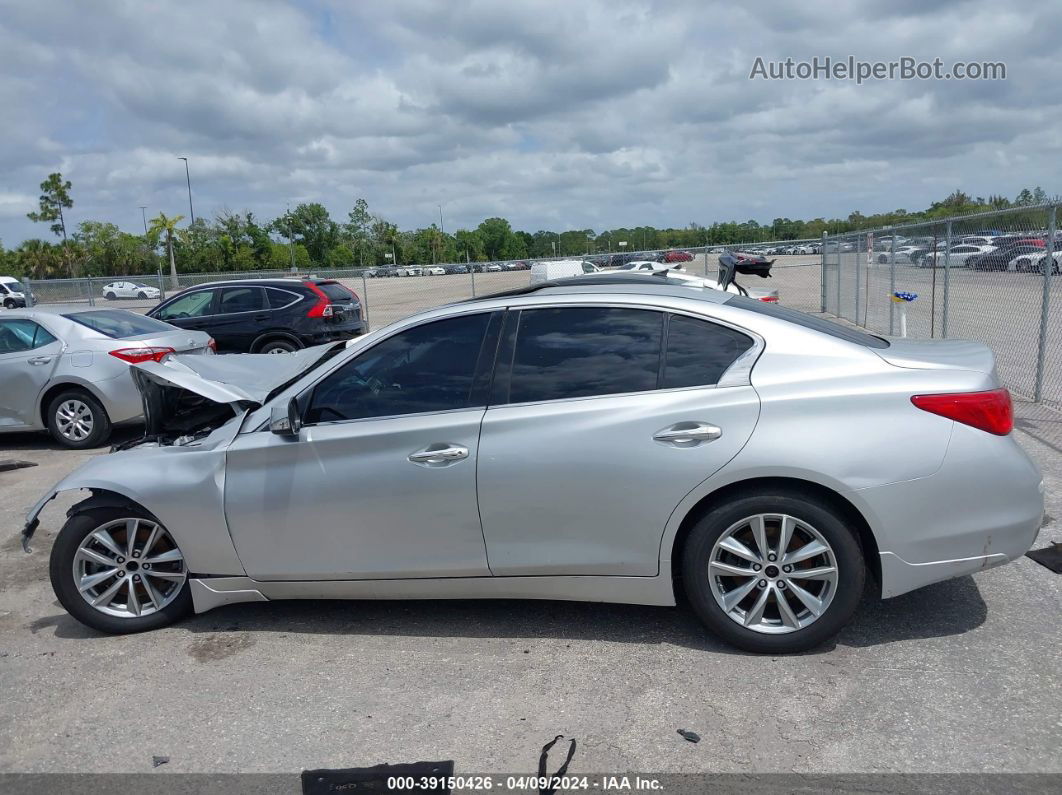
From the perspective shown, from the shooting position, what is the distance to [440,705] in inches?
140

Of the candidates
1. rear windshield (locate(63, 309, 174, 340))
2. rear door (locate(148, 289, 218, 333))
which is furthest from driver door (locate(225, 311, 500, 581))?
rear door (locate(148, 289, 218, 333))

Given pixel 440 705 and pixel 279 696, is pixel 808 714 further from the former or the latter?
pixel 279 696

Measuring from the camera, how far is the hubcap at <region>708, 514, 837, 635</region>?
3.70 m

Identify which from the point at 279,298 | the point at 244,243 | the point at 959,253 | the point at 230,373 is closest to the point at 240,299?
the point at 279,298

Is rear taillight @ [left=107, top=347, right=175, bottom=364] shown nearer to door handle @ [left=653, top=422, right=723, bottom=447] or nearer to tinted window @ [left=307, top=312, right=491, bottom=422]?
tinted window @ [left=307, top=312, right=491, bottom=422]

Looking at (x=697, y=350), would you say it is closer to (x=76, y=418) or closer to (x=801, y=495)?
(x=801, y=495)

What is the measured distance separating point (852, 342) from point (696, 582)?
52.9 inches

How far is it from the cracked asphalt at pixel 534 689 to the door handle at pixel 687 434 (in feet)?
3.26

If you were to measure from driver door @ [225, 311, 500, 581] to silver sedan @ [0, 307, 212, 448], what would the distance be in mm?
5350

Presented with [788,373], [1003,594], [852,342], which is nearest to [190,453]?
[788,373]

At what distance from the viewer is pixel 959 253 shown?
10.5 meters

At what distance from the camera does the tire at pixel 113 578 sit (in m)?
4.37

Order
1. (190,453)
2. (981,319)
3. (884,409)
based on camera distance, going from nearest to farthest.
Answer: (884,409)
(190,453)
(981,319)

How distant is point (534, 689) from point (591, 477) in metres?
0.94
